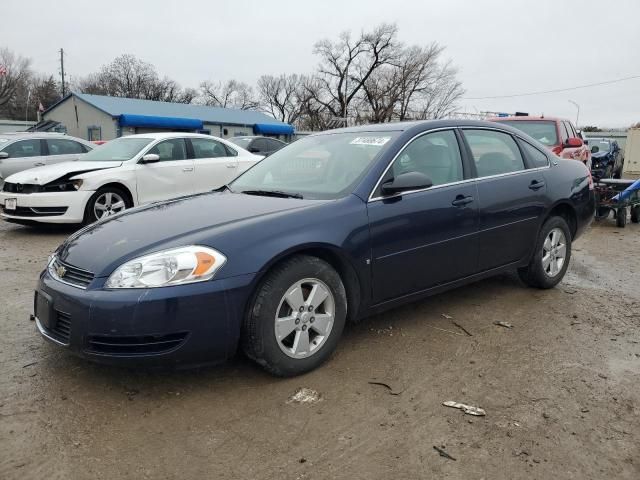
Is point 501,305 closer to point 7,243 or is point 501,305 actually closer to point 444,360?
point 444,360

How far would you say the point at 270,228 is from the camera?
302cm

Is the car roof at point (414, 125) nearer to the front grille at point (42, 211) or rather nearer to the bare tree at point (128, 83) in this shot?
the front grille at point (42, 211)

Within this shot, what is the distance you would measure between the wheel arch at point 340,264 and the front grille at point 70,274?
98cm

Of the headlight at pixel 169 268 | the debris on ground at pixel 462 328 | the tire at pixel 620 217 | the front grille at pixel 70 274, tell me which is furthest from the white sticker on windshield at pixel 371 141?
the tire at pixel 620 217

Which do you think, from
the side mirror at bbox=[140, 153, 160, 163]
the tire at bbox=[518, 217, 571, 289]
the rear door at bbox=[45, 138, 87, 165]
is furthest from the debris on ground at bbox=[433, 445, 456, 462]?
the rear door at bbox=[45, 138, 87, 165]

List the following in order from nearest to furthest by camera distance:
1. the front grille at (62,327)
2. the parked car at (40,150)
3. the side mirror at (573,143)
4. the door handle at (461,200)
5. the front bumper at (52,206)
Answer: the front grille at (62,327) < the door handle at (461,200) < the front bumper at (52,206) < the side mirror at (573,143) < the parked car at (40,150)

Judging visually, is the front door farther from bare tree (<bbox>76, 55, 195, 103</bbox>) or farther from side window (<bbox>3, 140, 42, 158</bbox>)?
bare tree (<bbox>76, 55, 195, 103</bbox>)

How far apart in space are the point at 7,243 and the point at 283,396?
5.92 metres

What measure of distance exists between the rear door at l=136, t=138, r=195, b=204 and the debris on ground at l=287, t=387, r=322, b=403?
5654 millimetres

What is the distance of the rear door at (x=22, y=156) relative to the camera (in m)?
11.1

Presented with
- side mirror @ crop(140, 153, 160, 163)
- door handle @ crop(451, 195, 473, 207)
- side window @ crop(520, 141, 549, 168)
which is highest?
side window @ crop(520, 141, 549, 168)

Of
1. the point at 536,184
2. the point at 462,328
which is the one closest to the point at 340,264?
the point at 462,328

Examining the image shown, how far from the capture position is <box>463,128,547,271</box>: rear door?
4191mm

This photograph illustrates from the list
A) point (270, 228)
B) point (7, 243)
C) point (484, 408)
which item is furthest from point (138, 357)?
point (7, 243)
